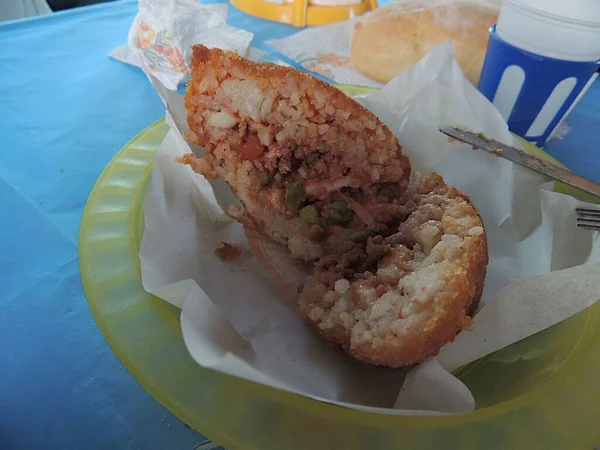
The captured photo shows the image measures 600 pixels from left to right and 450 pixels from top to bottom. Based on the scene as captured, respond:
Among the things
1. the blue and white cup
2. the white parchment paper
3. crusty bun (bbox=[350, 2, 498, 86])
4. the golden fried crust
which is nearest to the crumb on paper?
the white parchment paper

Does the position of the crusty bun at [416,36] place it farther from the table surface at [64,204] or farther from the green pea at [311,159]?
the green pea at [311,159]

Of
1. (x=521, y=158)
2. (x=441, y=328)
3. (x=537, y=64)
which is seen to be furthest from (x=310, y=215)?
(x=537, y=64)

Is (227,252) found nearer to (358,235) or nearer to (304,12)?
(358,235)

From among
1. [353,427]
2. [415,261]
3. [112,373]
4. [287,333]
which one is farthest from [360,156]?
[112,373]

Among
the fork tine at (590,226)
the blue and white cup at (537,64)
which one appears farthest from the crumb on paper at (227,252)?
the blue and white cup at (537,64)

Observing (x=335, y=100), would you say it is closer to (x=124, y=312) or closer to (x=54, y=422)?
(x=124, y=312)
